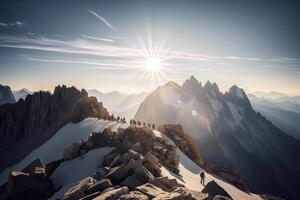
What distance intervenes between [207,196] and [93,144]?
119 feet

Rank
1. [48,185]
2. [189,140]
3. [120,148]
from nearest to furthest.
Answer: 1. [48,185]
2. [120,148]
3. [189,140]

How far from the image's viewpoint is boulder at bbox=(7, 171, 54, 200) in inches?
1686

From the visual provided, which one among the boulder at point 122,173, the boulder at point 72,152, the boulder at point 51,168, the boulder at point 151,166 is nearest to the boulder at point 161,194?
the boulder at point 122,173

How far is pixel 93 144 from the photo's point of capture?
60.9 meters

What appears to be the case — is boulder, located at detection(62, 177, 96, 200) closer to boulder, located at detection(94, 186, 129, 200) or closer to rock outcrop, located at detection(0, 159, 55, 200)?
boulder, located at detection(94, 186, 129, 200)

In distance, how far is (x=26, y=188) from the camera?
43.5 m

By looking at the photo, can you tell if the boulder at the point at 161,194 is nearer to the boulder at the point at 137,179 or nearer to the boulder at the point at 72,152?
the boulder at the point at 137,179

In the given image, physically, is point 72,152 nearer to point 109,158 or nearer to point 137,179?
point 109,158

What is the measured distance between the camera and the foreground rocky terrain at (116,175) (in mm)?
29484

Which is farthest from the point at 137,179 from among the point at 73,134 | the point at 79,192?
the point at 73,134

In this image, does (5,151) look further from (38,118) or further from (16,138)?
(38,118)

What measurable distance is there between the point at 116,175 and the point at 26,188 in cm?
1692

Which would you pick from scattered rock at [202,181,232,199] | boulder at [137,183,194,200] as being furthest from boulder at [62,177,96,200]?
scattered rock at [202,181,232,199]

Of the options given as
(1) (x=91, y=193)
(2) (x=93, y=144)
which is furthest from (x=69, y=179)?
(1) (x=91, y=193)
